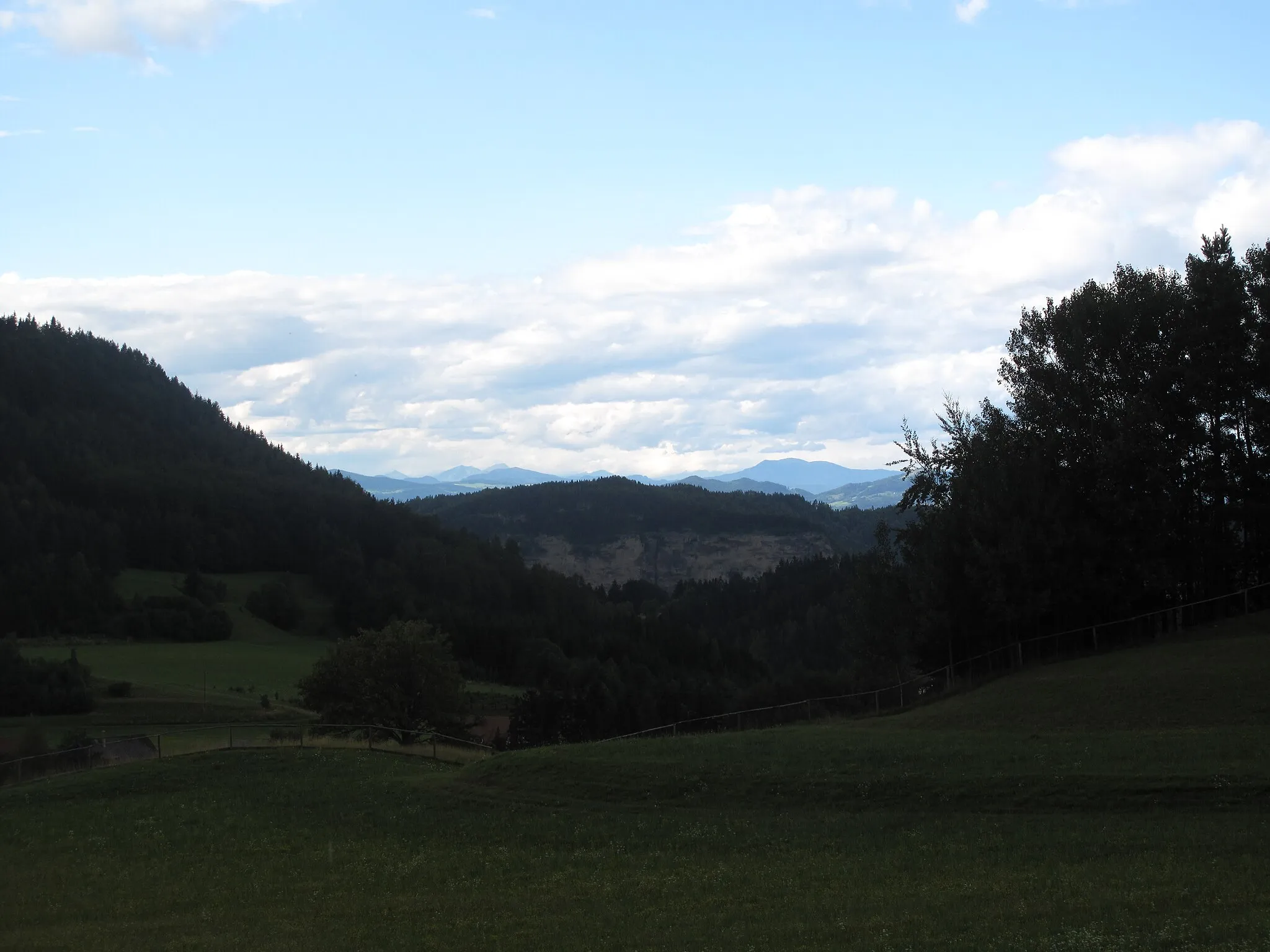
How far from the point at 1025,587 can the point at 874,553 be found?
311 inches

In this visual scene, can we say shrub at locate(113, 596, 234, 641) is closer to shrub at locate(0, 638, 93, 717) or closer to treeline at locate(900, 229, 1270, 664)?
shrub at locate(0, 638, 93, 717)

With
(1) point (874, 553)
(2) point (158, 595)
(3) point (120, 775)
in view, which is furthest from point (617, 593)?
(3) point (120, 775)

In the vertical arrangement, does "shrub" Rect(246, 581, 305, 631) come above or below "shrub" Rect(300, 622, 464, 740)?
above

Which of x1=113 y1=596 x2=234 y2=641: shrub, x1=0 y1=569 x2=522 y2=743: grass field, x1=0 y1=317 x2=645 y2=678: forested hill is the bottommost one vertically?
x1=0 y1=569 x2=522 y2=743: grass field

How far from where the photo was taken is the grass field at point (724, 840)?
48.6 feet

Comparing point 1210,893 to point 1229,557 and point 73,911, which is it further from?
point 1229,557

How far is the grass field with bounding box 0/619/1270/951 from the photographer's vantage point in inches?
583

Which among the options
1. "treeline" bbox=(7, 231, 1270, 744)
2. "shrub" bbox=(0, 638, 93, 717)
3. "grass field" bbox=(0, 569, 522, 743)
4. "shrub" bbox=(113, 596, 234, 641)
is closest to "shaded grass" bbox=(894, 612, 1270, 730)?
"treeline" bbox=(7, 231, 1270, 744)

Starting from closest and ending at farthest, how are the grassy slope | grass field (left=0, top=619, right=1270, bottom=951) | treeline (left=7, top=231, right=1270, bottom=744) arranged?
grass field (left=0, top=619, right=1270, bottom=951), treeline (left=7, top=231, right=1270, bottom=744), the grassy slope

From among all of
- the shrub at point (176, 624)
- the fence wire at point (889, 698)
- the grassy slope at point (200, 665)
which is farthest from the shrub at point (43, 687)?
the fence wire at point (889, 698)

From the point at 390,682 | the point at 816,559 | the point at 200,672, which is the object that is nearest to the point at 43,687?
the point at 200,672

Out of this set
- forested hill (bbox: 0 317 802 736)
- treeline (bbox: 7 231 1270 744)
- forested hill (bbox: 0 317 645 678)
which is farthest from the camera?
forested hill (bbox: 0 317 645 678)

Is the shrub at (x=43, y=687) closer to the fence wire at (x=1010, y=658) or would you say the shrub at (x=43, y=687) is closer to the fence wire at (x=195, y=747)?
the fence wire at (x=195, y=747)

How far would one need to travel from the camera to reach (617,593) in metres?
191
